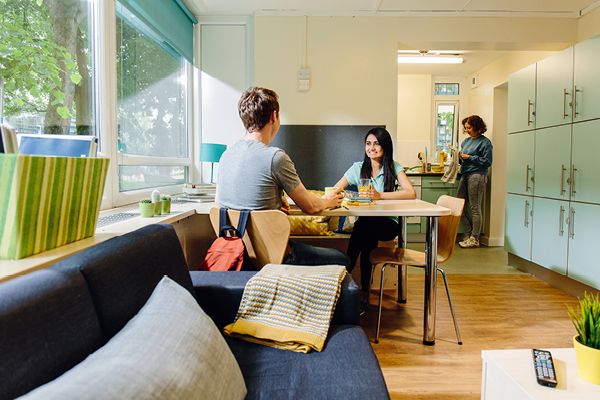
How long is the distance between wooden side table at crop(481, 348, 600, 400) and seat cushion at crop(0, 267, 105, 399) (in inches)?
42.8

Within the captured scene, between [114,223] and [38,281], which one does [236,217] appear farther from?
[38,281]

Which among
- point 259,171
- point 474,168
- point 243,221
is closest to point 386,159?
point 259,171

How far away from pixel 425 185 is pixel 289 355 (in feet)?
16.2

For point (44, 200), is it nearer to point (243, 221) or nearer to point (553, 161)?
point (243, 221)

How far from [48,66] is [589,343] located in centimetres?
228

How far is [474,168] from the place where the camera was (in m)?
5.49

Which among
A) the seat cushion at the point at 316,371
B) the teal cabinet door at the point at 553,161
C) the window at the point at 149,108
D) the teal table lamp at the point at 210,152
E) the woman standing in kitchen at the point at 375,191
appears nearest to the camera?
the seat cushion at the point at 316,371

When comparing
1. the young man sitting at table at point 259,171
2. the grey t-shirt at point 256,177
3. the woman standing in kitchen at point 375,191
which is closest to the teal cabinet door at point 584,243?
the woman standing in kitchen at point 375,191

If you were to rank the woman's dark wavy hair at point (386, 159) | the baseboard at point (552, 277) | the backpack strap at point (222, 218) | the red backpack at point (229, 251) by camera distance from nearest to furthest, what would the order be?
the red backpack at point (229, 251), the backpack strap at point (222, 218), the woman's dark wavy hair at point (386, 159), the baseboard at point (552, 277)

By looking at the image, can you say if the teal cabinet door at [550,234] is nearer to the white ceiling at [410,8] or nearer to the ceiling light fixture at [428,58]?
the white ceiling at [410,8]

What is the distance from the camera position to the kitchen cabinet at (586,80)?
3.16 meters

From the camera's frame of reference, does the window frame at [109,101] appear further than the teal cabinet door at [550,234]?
No

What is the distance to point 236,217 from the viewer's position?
2045 millimetres

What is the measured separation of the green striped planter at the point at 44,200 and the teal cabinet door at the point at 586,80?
332 cm
